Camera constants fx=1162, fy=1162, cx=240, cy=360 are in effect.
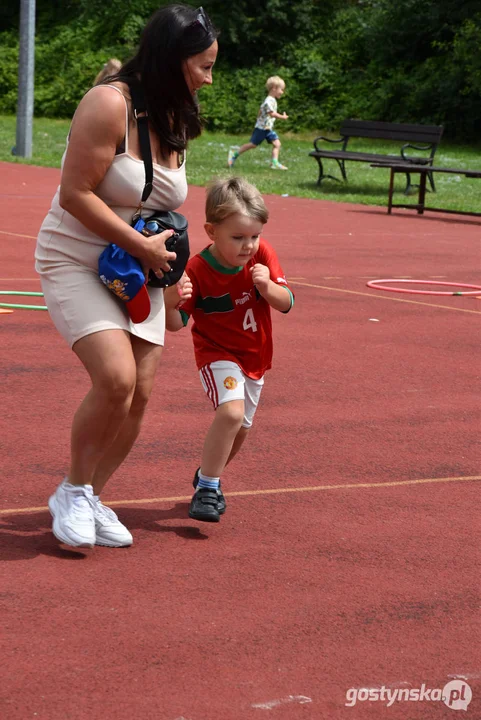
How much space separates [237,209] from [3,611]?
179 cm

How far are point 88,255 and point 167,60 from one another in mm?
731

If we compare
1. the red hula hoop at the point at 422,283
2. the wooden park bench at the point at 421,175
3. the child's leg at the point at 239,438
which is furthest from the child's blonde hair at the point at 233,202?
the wooden park bench at the point at 421,175

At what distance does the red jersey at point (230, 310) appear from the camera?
4746mm

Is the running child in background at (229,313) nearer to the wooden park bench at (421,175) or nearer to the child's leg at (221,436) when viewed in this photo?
the child's leg at (221,436)

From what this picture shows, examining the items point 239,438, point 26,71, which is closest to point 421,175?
point 26,71

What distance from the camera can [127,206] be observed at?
4.11 metres

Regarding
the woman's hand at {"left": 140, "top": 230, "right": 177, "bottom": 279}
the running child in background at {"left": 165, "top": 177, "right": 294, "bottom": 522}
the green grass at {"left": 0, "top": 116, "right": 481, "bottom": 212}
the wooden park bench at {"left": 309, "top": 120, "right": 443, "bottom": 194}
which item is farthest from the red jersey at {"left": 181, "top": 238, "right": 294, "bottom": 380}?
the wooden park bench at {"left": 309, "top": 120, "right": 443, "bottom": 194}

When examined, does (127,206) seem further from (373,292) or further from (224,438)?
(373,292)

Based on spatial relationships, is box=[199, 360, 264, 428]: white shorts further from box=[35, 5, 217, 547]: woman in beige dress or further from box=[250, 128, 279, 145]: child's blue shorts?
box=[250, 128, 279, 145]: child's blue shorts

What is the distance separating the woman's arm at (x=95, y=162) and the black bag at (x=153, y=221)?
0.09m

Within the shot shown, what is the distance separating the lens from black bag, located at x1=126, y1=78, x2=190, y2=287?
4.02 metres

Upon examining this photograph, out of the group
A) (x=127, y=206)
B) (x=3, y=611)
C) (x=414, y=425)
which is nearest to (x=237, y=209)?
(x=127, y=206)

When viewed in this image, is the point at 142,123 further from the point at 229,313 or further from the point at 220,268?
the point at 229,313

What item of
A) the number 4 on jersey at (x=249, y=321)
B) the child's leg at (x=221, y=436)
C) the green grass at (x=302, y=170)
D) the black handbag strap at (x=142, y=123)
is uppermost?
the black handbag strap at (x=142, y=123)
